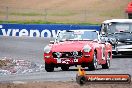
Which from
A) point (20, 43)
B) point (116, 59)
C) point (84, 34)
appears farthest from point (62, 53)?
point (20, 43)

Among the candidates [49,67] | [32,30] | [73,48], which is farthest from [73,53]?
[32,30]

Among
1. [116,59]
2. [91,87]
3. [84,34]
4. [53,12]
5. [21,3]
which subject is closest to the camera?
[91,87]

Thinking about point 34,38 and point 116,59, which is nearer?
point 116,59

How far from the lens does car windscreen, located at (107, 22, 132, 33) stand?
29.7 metres

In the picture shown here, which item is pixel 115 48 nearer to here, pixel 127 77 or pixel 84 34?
pixel 84 34

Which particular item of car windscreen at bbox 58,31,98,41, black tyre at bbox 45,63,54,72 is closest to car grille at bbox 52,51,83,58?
black tyre at bbox 45,63,54,72

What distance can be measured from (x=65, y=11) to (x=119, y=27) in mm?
36375

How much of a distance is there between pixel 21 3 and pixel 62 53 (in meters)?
51.4

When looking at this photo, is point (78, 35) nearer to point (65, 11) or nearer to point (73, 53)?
point (73, 53)

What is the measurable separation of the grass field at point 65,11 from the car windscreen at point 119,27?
2167 cm

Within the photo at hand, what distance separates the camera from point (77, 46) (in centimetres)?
2019

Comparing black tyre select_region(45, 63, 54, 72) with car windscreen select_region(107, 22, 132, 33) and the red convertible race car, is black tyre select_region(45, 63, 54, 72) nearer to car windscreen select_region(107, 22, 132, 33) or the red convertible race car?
the red convertible race car

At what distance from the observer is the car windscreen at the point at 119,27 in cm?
2970

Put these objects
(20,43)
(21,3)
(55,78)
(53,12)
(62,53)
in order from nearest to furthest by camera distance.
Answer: (55,78) → (62,53) → (20,43) → (53,12) → (21,3)
